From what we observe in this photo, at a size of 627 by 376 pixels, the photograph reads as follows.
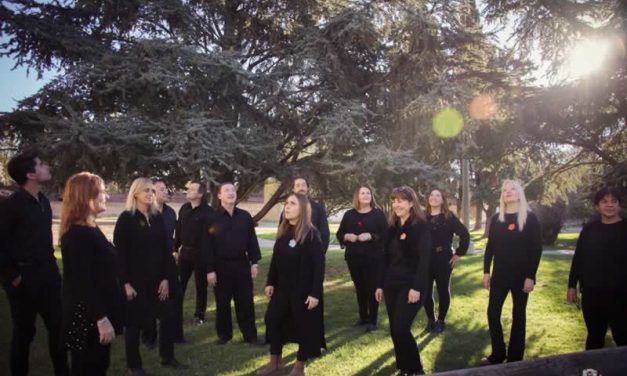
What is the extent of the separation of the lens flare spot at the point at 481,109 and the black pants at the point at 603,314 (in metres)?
5.43

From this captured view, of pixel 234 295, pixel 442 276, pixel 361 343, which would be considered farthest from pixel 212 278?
pixel 442 276

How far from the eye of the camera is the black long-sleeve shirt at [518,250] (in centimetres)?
505

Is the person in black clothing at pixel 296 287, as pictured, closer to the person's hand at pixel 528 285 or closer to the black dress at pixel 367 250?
the black dress at pixel 367 250

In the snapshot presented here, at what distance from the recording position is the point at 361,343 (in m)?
6.19

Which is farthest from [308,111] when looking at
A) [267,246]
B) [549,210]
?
[549,210]

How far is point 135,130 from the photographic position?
28.6ft

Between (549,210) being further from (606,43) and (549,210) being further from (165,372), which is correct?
(165,372)

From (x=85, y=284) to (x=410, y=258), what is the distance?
2995 millimetres

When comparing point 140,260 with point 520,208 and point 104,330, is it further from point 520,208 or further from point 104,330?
point 520,208

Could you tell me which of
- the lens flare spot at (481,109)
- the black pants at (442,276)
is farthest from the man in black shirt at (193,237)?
the lens flare spot at (481,109)

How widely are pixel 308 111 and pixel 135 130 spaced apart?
Result: 395 cm

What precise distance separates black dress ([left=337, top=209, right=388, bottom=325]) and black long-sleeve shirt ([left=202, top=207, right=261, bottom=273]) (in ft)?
4.82

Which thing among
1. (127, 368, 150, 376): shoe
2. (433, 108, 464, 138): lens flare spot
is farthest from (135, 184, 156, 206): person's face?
(433, 108, 464, 138): lens flare spot

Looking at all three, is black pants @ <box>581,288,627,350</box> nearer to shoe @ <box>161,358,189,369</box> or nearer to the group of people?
the group of people
